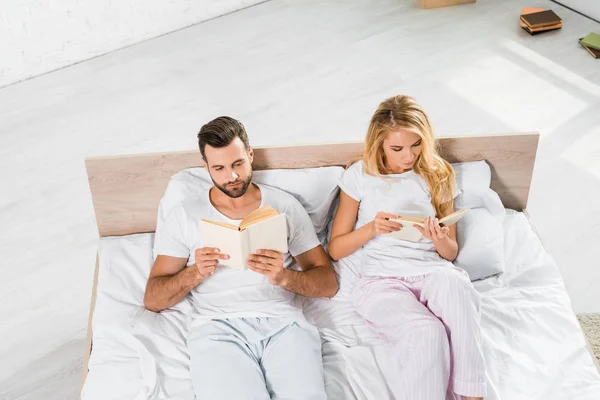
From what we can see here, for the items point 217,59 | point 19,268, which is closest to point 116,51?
point 217,59

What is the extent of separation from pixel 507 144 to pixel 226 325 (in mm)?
1167

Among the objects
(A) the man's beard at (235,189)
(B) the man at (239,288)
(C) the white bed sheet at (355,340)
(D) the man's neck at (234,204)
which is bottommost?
(C) the white bed sheet at (355,340)

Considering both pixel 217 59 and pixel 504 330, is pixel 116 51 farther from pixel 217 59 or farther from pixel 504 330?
pixel 504 330

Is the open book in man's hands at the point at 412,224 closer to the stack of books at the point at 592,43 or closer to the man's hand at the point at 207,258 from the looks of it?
the man's hand at the point at 207,258

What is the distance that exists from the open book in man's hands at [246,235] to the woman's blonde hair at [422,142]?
433 mm

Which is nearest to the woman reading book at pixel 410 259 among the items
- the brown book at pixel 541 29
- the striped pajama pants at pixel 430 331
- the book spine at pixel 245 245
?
the striped pajama pants at pixel 430 331

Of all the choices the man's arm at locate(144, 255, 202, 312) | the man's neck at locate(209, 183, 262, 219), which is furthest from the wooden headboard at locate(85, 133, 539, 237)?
the man's arm at locate(144, 255, 202, 312)

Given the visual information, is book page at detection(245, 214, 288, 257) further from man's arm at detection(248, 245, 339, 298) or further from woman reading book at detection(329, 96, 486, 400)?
woman reading book at detection(329, 96, 486, 400)

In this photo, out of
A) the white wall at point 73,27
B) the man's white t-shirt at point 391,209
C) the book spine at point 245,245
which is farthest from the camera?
the white wall at point 73,27

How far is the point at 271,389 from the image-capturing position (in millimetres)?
2064

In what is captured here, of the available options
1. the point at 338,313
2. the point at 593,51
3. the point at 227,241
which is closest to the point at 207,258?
Result: the point at 227,241

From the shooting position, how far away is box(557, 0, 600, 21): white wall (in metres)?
4.70

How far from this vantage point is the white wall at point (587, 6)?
4.70 m

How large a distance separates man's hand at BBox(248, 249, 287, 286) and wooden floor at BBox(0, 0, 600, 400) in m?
0.88
